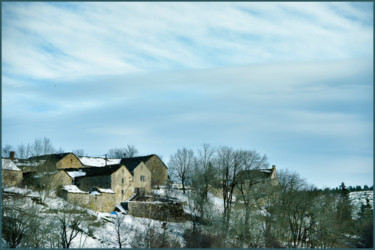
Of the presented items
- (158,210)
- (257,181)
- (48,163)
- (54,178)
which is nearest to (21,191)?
(54,178)

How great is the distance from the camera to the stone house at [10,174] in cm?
5631

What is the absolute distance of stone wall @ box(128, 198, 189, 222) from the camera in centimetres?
5493

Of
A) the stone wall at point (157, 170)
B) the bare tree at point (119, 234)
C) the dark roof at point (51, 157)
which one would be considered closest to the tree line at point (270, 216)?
the bare tree at point (119, 234)

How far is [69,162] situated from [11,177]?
1886 centimetres

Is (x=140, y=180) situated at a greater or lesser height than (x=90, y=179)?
lesser

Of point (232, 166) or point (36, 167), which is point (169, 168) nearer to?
point (232, 166)

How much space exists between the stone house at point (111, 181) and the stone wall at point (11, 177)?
8641mm

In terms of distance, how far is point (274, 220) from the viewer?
5203 cm

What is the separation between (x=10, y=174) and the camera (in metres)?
57.3

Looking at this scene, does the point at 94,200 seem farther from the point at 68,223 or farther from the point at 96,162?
the point at 96,162

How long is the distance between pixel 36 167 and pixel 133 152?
178 ft

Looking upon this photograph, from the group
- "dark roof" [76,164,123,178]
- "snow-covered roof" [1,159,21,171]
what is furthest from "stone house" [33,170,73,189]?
"dark roof" [76,164,123,178]

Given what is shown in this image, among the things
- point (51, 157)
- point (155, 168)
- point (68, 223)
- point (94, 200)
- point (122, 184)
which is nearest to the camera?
point (68, 223)

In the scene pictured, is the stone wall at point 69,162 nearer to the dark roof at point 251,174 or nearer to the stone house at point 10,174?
the stone house at point 10,174
